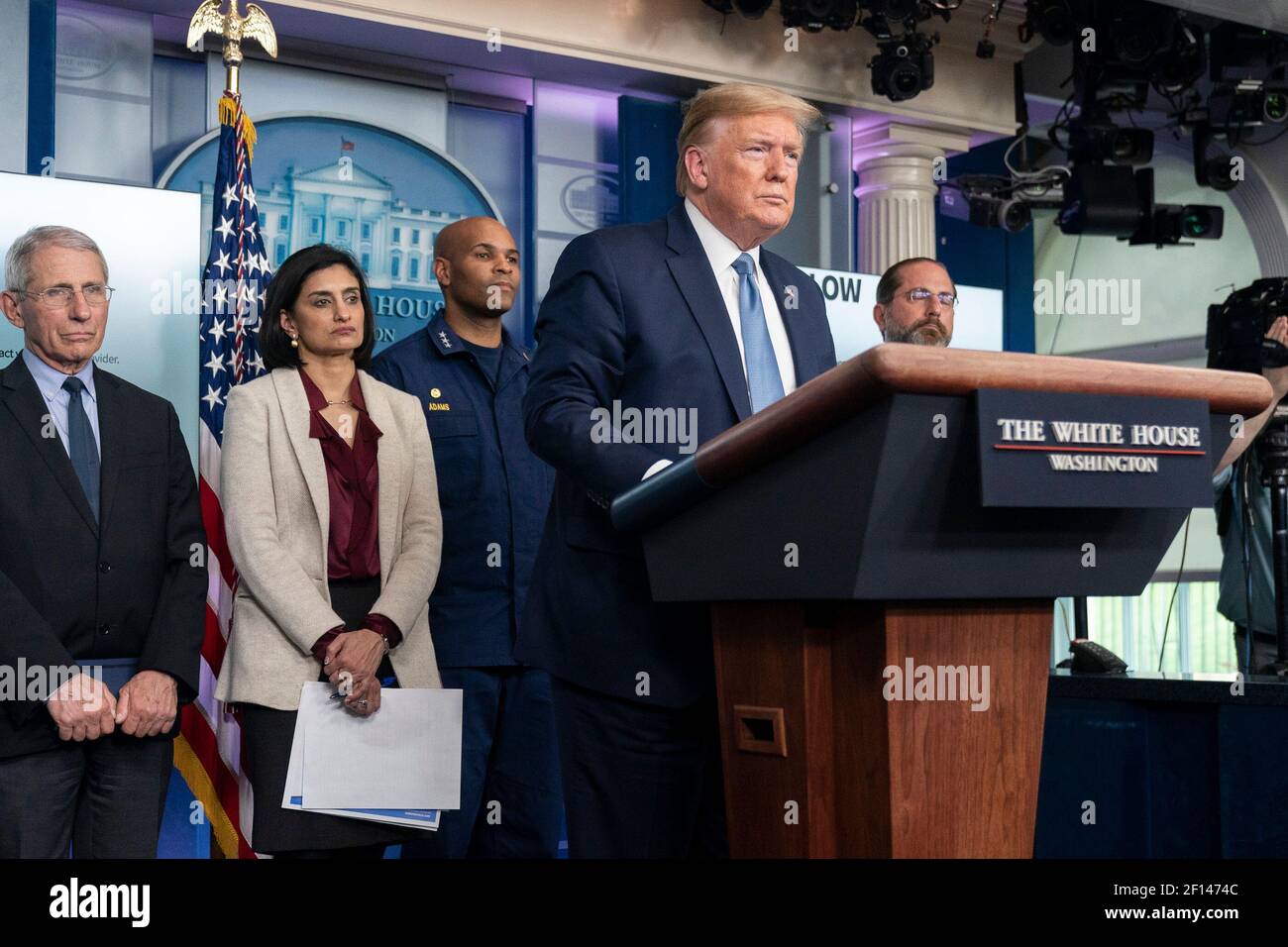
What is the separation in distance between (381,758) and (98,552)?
678 mm

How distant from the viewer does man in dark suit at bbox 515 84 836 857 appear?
1604 mm

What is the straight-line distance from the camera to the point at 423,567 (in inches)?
115

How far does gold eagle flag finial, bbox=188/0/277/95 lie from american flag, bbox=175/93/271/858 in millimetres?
103

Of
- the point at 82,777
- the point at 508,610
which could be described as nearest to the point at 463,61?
the point at 508,610

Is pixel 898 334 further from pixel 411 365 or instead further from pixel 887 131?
pixel 887 131

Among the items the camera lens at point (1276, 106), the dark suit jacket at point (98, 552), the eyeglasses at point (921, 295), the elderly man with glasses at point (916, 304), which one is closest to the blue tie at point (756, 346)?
the dark suit jacket at point (98, 552)

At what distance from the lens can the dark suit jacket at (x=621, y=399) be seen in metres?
1.62

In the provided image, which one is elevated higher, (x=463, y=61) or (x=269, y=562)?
(x=463, y=61)

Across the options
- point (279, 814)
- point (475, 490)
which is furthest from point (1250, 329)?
point (279, 814)

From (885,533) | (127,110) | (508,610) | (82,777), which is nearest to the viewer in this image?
(885,533)

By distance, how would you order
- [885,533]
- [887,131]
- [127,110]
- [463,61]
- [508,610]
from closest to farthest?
[885,533] < [508,610] < [127,110] < [463,61] < [887,131]

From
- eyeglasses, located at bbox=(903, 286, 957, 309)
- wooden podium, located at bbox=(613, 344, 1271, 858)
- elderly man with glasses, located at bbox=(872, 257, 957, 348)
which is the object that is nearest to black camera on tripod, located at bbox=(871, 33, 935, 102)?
elderly man with glasses, located at bbox=(872, 257, 957, 348)

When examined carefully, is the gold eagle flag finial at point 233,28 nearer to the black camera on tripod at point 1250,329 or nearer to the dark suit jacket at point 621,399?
the dark suit jacket at point 621,399

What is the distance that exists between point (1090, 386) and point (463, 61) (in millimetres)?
5699
